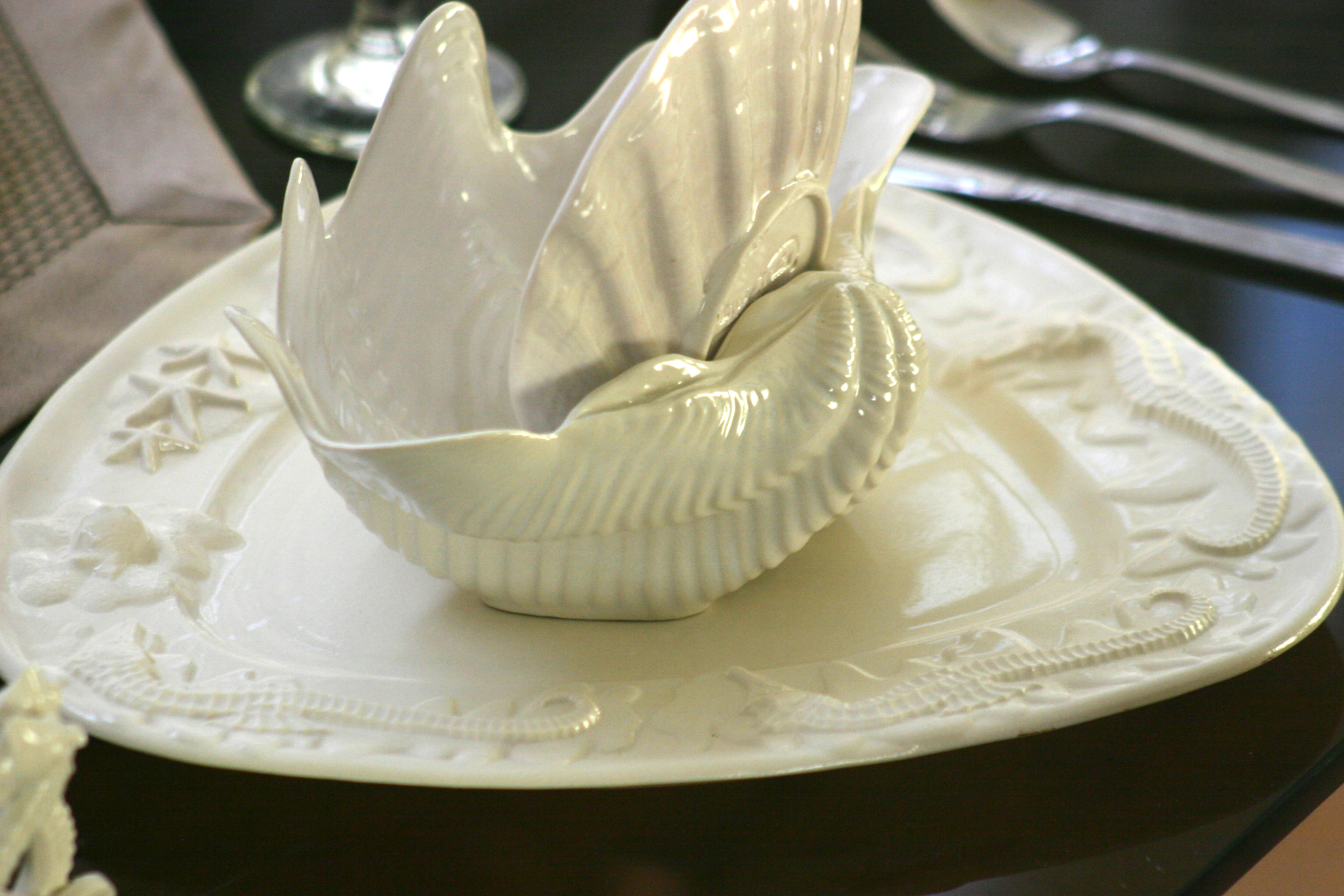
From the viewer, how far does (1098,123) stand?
0.68 m

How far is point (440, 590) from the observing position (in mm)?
354

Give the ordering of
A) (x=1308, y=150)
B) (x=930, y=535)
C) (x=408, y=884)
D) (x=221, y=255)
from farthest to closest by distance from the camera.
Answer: (x=1308, y=150), (x=221, y=255), (x=930, y=535), (x=408, y=884)

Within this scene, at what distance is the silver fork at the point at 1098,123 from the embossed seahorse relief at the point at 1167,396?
0.23 meters

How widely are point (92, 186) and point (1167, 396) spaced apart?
0.47m

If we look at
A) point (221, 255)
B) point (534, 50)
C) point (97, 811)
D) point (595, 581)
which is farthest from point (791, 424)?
point (534, 50)

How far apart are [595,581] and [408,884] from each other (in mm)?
88

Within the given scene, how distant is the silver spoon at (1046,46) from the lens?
73cm

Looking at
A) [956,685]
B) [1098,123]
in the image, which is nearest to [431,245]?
[956,685]

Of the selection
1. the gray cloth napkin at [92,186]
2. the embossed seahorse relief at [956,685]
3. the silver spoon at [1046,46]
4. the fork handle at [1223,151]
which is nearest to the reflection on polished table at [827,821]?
the embossed seahorse relief at [956,685]

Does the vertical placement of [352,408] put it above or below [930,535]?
above

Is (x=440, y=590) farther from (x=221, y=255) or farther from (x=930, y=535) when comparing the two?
(x=221, y=255)

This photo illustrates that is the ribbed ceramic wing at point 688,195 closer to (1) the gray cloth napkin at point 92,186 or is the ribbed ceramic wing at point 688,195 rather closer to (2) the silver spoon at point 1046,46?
(1) the gray cloth napkin at point 92,186

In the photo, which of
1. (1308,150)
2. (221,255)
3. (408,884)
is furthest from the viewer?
(1308,150)

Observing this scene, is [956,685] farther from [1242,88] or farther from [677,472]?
[1242,88]
